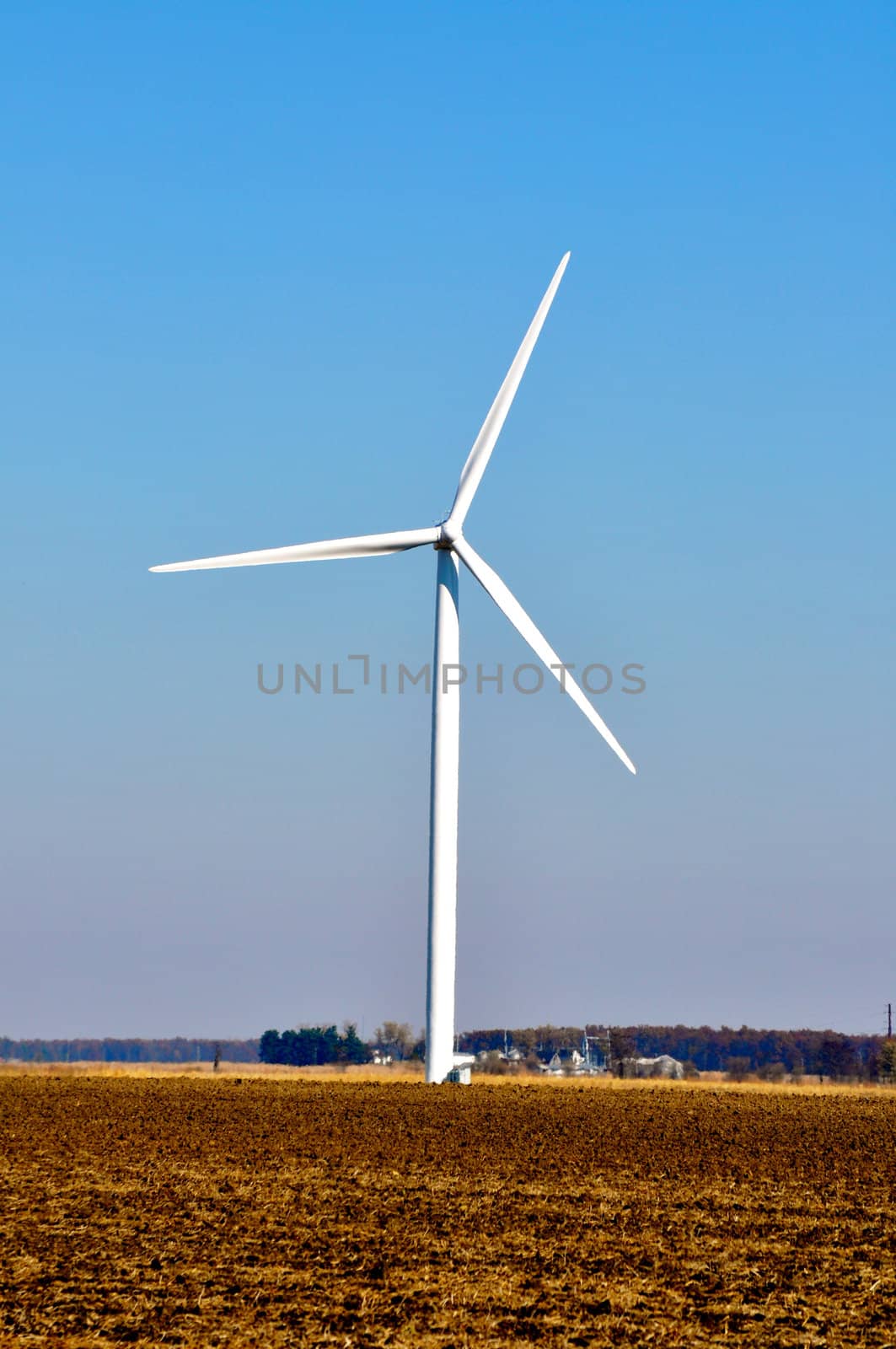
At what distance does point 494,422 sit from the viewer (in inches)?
2298

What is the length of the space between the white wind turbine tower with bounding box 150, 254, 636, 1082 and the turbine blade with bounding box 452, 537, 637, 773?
0.03m

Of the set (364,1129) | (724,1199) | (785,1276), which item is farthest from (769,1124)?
(785,1276)

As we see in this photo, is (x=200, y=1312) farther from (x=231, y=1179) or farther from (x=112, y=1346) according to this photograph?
(x=231, y=1179)

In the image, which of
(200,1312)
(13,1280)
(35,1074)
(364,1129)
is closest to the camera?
(200,1312)

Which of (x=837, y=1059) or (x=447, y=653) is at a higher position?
(x=447, y=653)

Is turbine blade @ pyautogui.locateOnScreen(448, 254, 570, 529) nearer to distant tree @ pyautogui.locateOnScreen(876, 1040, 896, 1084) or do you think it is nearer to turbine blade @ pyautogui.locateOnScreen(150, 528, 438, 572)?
turbine blade @ pyautogui.locateOnScreen(150, 528, 438, 572)

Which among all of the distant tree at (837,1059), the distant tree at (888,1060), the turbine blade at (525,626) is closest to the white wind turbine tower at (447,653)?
the turbine blade at (525,626)

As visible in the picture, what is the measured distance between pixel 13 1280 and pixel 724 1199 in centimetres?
1413

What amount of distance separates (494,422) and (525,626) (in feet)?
23.9

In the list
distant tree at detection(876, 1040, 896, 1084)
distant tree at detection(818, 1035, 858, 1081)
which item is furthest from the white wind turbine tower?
distant tree at detection(818, 1035, 858, 1081)

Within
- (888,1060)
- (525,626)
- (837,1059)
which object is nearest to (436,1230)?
(525,626)

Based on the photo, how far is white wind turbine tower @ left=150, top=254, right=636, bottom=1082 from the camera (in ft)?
183

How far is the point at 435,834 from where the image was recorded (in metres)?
56.5

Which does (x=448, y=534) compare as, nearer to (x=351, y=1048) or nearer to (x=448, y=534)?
(x=448, y=534)
